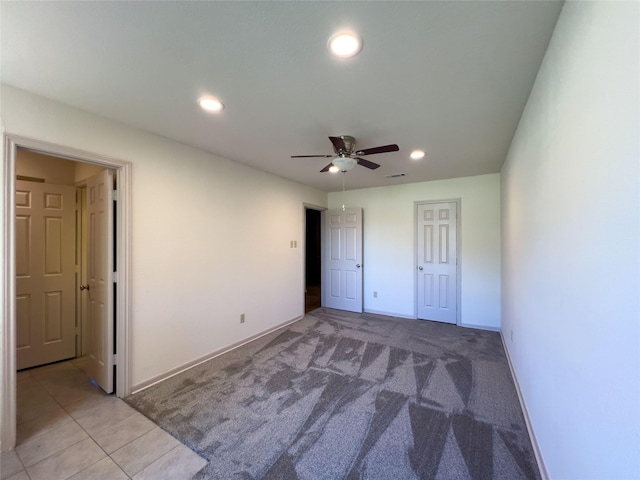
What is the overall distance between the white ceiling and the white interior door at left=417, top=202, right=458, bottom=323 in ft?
6.42

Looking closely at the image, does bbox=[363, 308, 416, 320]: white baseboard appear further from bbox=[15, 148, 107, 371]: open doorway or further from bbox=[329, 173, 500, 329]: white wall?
bbox=[15, 148, 107, 371]: open doorway

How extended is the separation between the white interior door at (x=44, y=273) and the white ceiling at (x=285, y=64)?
164cm

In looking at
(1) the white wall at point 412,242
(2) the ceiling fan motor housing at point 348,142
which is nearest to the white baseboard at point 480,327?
(1) the white wall at point 412,242

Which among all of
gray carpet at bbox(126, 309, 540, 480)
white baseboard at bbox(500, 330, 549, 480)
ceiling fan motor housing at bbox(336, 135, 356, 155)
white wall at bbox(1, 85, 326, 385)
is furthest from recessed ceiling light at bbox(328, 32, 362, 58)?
white baseboard at bbox(500, 330, 549, 480)

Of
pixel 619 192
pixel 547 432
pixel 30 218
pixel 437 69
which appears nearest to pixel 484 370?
pixel 547 432

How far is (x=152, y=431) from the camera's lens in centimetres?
191

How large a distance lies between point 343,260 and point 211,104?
12.5 ft

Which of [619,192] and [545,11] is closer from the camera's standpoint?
[619,192]

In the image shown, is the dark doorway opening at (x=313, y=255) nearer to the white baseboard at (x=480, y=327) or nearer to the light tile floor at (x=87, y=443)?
the white baseboard at (x=480, y=327)

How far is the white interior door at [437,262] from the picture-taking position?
4.34 m

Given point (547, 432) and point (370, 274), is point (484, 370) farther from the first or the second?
point (370, 274)

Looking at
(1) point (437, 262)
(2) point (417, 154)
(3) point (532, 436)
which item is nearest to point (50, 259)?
(2) point (417, 154)

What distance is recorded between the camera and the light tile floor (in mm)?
1583

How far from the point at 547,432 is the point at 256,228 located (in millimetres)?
3402
